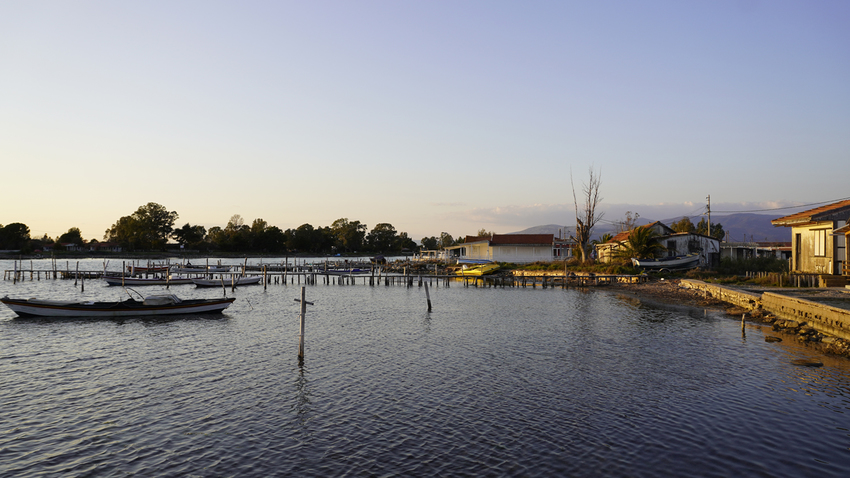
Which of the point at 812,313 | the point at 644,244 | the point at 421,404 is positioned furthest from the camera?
the point at 644,244

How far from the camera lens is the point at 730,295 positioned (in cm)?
3134

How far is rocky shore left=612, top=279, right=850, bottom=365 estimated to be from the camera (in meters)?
18.2

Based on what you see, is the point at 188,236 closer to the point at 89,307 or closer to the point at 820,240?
the point at 89,307

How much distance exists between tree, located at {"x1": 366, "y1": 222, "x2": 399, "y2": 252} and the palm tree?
136058mm

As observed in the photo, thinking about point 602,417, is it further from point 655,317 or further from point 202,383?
point 655,317

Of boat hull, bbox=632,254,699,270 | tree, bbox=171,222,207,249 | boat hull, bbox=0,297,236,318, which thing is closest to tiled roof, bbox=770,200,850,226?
boat hull, bbox=632,254,699,270

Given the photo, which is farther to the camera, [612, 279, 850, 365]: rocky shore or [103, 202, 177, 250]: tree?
[103, 202, 177, 250]: tree

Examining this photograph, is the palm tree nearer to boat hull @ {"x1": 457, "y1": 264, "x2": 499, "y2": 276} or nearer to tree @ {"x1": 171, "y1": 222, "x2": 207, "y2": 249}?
boat hull @ {"x1": 457, "y1": 264, "x2": 499, "y2": 276}

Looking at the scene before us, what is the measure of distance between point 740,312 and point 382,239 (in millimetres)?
162348

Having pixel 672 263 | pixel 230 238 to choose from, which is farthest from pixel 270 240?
pixel 672 263

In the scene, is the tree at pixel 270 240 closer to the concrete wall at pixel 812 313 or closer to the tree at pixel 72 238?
the tree at pixel 72 238

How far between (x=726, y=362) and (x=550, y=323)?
10658 mm

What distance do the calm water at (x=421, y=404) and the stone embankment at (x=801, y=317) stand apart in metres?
1.18

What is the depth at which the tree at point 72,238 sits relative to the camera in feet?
529
